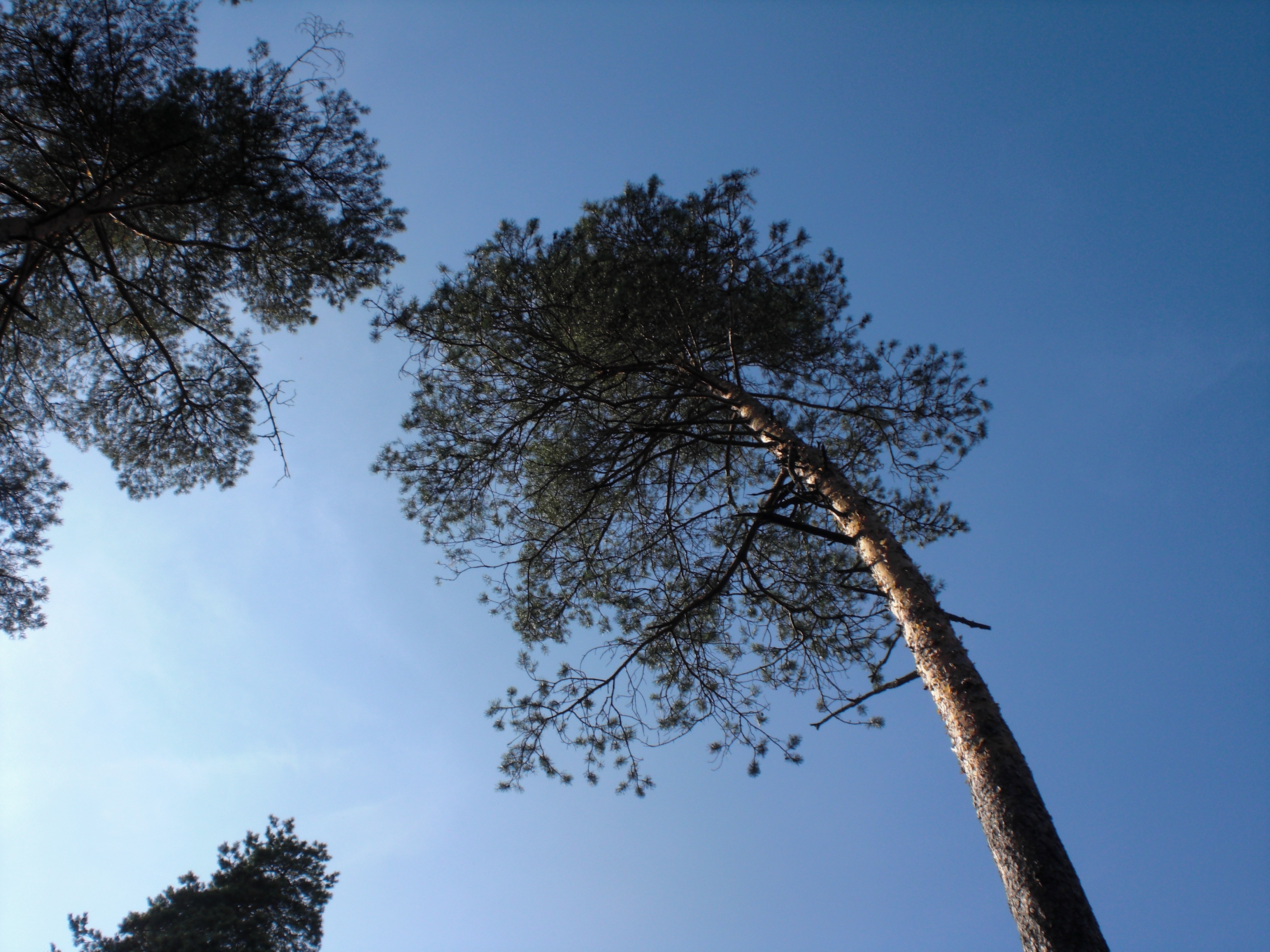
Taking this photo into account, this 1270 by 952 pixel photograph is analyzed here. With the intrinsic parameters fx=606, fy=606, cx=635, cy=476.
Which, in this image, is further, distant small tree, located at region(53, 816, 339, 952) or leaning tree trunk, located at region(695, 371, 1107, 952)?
distant small tree, located at region(53, 816, 339, 952)

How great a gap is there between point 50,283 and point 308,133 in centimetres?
390

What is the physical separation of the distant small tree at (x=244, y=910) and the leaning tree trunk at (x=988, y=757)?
13.3m

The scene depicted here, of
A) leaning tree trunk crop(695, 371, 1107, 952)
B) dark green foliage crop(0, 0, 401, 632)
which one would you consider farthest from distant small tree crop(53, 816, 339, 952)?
leaning tree trunk crop(695, 371, 1107, 952)

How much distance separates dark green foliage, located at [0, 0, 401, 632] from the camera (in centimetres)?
592

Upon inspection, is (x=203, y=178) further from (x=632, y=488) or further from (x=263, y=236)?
(x=632, y=488)

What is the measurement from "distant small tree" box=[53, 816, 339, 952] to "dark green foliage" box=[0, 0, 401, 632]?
24.7ft

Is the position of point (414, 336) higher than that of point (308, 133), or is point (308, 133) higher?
point (308, 133)

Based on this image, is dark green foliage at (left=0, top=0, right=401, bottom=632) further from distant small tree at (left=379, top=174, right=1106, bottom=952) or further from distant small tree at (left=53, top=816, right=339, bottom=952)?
distant small tree at (left=53, top=816, right=339, bottom=952)

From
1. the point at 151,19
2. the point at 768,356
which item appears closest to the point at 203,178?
the point at 151,19

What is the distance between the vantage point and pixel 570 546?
260 inches

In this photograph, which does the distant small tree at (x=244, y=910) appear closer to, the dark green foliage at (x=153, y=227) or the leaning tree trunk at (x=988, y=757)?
the dark green foliage at (x=153, y=227)

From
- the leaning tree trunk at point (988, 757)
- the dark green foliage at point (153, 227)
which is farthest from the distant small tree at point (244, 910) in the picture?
the leaning tree trunk at point (988, 757)

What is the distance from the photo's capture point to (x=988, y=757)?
3102 millimetres

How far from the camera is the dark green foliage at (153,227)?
5.92 m
